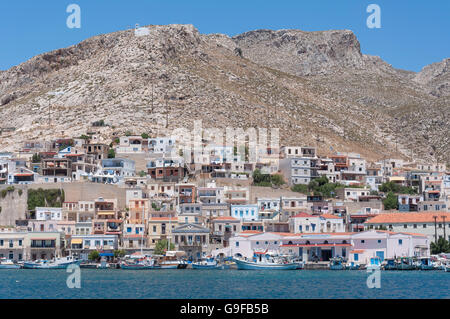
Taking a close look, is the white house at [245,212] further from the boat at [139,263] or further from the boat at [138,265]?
the boat at [138,265]

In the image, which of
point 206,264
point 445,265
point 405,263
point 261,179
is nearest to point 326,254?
point 405,263

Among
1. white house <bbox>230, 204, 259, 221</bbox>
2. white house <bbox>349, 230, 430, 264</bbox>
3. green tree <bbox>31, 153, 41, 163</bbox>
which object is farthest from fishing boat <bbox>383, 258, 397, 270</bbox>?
green tree <bbox>31, 153, 41, 163</bbox>

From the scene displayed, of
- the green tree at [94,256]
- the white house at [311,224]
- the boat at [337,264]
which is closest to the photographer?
the boat at [337,264]

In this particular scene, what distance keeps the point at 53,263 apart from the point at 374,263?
3513cm

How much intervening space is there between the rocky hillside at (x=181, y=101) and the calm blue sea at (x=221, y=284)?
6114cm

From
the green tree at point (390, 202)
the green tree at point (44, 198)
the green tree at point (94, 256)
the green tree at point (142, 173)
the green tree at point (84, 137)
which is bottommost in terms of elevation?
the green tree at point (94, 256)

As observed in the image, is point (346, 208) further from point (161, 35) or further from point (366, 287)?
point (161, 35)

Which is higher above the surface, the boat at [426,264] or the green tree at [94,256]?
the green tree at [94,256]

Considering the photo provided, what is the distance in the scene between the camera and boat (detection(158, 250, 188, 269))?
83.9 meters

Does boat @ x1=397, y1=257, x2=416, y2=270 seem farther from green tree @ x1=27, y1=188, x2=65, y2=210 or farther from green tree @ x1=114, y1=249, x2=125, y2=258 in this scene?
green tree @ x1=27, y1=188, x2=65, y2=210

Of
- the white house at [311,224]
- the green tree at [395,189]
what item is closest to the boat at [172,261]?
the white house at [311,224]

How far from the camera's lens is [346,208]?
343ft

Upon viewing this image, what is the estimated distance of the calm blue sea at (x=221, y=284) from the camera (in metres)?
55.8

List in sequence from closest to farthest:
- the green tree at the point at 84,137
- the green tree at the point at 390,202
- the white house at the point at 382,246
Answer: the white house at the point at 382,246 → the green tree at the point at 390,202 → the green tree at the point at 84,137
